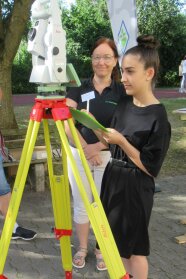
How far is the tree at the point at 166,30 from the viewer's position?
27047 mm

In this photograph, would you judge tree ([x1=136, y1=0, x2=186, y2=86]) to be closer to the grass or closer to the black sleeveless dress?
the grass

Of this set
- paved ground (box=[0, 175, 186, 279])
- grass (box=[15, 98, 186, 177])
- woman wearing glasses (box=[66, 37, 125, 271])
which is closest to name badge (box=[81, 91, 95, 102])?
woman wearing glasses (box=[66, 37, 125, 271])

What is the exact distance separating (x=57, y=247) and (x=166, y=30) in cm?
2591

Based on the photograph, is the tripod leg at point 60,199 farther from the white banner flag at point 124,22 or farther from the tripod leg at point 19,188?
the white banner flag at point 124,22

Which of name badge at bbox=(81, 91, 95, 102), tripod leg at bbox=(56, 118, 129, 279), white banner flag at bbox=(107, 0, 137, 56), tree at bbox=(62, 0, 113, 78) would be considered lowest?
tripod leg at bbox=(56, 118, 129, 279)

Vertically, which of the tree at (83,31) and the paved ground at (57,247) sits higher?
the tree at (83,31)

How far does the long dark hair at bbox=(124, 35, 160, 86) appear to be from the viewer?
221cm

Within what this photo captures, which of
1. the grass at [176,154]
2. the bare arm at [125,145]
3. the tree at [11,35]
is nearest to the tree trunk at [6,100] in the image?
the tree at [11,35]

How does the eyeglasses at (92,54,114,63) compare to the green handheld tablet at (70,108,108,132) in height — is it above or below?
above

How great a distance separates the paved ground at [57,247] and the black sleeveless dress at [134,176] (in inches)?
34.1

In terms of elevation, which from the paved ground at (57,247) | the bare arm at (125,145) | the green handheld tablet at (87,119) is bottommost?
the paved ground at (57,247)

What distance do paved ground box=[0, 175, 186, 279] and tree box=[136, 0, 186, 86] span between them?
2305 centimetres

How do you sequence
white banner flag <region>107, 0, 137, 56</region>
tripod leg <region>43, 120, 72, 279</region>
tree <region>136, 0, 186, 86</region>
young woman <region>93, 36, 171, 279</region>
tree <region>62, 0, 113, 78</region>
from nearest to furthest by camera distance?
young woman <region>93, 36, 171, 279</region>
tripod leg <region>43, 120, 72, 279</region>
white banner flag <region>107, 0, 137, 56</region>
tree <region>62, 0, 113, 78</region>
tree <region>136, 0, 186, 86</region>

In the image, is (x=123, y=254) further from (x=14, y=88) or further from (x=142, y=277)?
(x=14, y=88)
